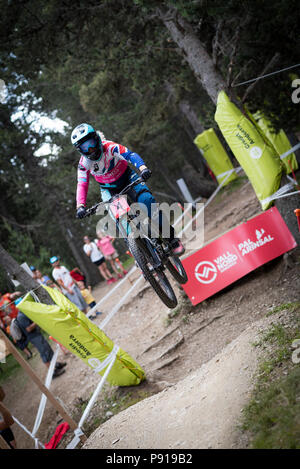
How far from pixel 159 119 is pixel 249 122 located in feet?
36.5

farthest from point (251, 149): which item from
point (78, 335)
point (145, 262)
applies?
point (78, 335)

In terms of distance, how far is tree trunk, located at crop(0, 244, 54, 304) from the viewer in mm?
7434

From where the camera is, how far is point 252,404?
14.1ft

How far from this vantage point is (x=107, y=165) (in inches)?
217

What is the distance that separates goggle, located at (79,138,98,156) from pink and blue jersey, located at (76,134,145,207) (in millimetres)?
211

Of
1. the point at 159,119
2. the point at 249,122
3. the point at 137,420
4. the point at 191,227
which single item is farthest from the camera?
the point at 159,119

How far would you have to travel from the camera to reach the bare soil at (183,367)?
4.80m

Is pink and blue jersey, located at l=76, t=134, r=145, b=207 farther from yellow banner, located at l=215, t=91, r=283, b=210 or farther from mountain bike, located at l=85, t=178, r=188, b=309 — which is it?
yellow banner, located at l=215, t=91, r=283, b=210

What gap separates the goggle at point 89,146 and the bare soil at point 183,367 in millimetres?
3464

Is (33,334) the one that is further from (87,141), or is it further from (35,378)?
(87,141)

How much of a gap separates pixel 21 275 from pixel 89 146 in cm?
347

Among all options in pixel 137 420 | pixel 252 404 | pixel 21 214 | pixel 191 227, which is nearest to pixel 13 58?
pixel 191 227

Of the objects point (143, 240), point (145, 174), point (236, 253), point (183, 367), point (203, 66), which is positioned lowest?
point (183, 367)
